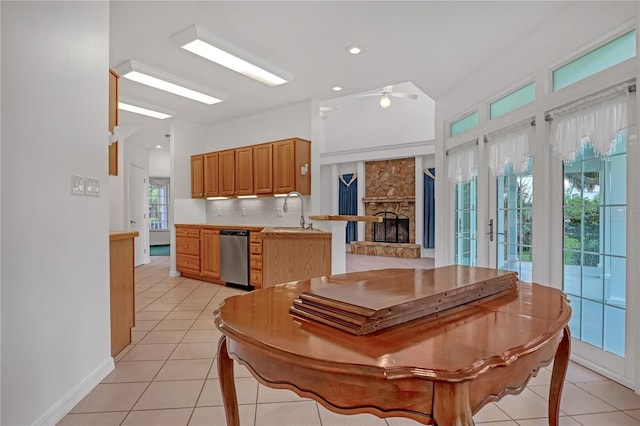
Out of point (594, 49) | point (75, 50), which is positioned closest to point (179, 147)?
point (75, 50)

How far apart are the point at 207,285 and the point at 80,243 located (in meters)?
3.31

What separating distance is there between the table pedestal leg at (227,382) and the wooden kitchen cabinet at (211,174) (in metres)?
4.76

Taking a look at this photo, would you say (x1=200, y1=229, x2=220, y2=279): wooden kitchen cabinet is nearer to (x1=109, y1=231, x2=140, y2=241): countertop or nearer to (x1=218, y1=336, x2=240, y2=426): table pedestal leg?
(x1=109, y1=231, x2=140, y2=241): countertop

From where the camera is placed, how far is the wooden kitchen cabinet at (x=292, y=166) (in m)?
4.69

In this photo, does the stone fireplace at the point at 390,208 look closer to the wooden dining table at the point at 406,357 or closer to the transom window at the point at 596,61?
the transom window at the point at 596,61

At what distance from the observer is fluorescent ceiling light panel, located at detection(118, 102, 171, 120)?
16.2 ft

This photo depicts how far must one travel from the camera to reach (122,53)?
336 cm

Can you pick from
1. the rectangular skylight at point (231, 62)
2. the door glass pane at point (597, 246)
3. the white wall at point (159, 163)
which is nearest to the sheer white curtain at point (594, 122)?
the door glass pane at point (597, 246)

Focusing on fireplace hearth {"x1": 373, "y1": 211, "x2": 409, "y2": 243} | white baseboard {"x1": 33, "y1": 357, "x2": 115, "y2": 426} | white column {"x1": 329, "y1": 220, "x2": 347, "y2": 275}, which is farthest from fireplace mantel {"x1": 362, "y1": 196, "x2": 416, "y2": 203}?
white baseboard {"x1": 33, "y1": 357, "x2": 115, "y2": 426}


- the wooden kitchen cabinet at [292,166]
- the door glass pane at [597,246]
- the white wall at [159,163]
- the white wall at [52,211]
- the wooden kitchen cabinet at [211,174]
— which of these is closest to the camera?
the white wall at [52,211]

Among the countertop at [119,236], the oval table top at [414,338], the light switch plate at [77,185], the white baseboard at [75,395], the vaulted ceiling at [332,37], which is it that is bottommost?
the white baseboard at [75,395]

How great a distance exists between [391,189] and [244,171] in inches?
188

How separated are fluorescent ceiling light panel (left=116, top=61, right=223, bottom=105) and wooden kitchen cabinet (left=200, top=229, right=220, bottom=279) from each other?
191 centimetres

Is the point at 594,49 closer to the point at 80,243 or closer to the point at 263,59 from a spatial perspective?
the point at 263,59
